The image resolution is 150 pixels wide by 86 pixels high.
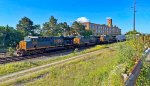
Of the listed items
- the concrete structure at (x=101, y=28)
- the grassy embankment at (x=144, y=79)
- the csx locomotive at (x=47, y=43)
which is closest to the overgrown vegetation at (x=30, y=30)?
the csx locomotive at (x=47, y=43)

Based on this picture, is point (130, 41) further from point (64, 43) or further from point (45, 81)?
point (64, 43)

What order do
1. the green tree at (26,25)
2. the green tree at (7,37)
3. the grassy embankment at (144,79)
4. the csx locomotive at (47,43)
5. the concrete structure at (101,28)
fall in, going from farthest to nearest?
the concrete structure at (101,28), the green tree at (26,25), the green tree at (7,37), the csx locomotive at (47,43), the grassy embankment at (144,79)

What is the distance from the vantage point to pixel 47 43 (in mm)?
40500

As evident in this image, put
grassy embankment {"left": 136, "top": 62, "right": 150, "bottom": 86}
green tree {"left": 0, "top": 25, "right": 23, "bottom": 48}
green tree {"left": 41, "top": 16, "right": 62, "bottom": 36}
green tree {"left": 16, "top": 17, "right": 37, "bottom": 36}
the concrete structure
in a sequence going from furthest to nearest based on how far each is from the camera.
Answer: the concrete structure
green tree {"left": 41, "top": 16, "right": 62, "bottom": 36}
green tree {"left": 16, "top": 17, "right": 37, "bottom": 36}
green tree {"left": 0, "top": 25, "right": 23, "bottom": 48}
grassy embankment {"left": 136, "top": 62, "right": 150, "bottom": 86}

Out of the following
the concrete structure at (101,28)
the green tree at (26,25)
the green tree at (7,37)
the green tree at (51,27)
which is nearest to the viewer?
the green tree at (7,37)

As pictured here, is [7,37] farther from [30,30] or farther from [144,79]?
[144,79]

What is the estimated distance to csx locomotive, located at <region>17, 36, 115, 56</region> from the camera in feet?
117

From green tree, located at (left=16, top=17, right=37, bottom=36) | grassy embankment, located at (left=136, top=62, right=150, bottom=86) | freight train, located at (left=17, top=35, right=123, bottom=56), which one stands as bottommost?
grassy embankment, located at (left=136, top=62, right=150, bottom=86)

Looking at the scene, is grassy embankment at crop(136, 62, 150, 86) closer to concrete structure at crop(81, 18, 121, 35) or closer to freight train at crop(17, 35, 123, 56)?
freight train at crop(17, 35, 123, 56)

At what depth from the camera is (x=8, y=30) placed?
5681 centimetres

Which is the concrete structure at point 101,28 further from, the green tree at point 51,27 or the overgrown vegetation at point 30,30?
the green tree at point 51,27

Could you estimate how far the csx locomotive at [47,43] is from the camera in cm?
3558

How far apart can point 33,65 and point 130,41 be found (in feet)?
33.4

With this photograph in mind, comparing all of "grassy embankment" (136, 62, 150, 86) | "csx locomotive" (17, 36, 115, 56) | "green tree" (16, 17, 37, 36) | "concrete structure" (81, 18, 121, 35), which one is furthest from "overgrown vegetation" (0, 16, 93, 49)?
"grassy embankment" (136, 62, 150, 86)
